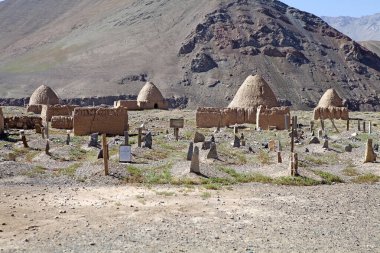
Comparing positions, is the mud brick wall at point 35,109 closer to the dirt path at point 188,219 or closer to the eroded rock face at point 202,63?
the dirt path at point 188,219

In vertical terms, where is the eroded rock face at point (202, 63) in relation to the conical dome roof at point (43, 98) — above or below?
above

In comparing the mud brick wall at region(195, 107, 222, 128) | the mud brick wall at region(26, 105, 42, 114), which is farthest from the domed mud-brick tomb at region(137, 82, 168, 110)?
the mud brick wall at region(195, 107, 222, 128)

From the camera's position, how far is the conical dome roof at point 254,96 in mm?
44781

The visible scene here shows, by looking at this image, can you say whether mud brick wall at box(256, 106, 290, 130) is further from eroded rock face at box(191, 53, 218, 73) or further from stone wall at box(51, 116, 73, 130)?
eroded rock face at box(191, 53, 218, 73)

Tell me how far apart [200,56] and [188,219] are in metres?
96.7

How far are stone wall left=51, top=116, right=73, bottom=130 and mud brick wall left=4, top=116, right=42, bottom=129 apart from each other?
981mm

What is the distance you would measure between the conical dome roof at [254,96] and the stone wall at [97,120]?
48.3 feet

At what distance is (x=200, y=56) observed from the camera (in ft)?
355

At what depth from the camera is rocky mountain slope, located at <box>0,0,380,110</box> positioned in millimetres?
100188

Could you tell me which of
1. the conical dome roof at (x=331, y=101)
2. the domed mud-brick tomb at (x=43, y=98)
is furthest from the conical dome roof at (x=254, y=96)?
the domed mud-brick tomb at (x=43, y=98)

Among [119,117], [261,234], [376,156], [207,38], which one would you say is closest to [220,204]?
[261,234]

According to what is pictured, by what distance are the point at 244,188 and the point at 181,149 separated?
9402 mm

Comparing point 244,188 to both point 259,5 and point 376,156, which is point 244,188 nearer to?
point 376,156

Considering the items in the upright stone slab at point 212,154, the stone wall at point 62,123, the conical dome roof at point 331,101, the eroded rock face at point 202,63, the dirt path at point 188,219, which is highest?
the eroded rock face at point 202,63
